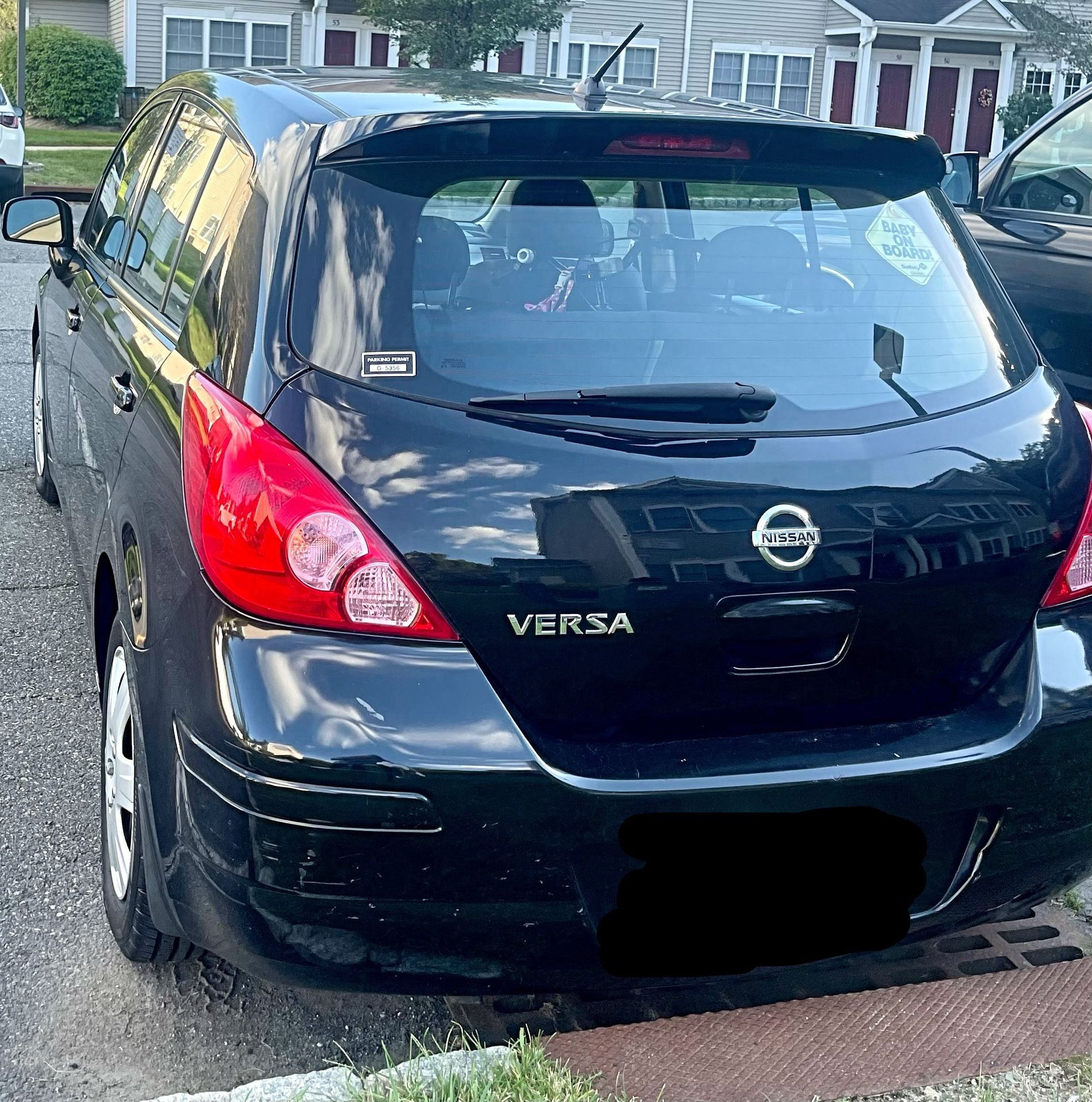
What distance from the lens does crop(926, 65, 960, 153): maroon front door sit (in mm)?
37000

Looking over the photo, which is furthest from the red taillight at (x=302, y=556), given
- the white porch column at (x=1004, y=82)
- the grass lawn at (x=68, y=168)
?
the white porch column at (x=1004, y=82)

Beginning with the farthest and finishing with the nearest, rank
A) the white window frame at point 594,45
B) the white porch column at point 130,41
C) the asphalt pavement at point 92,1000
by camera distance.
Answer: the white window frame at point 594,45, the white porch column at point 130,41, the asphalt pavement at point 92,1000

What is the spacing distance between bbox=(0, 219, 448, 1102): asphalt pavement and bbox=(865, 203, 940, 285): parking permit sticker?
5.68 feet

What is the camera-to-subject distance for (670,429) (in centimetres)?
229

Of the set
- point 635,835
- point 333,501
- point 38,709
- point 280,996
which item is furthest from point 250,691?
point 38,709

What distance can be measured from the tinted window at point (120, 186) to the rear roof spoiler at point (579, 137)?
1.68 meters

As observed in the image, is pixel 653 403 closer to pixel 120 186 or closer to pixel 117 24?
pixel 120 186

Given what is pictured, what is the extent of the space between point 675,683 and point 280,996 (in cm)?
116

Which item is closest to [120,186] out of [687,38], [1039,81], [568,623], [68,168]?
[568,623]

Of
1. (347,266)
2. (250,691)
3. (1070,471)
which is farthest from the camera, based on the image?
(1070,471)

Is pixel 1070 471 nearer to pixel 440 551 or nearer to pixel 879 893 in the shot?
pixel 879 893

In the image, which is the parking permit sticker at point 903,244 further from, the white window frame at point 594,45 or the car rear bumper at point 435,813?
the white window frame at point 594,45

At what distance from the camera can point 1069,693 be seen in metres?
2.48

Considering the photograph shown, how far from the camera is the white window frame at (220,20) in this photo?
103 ft
